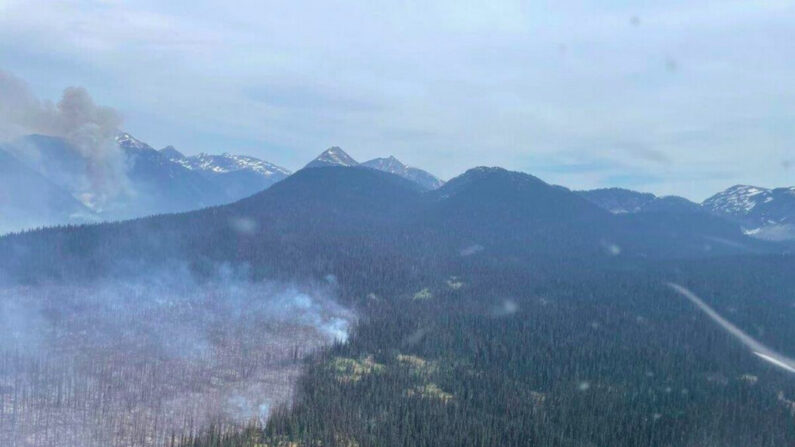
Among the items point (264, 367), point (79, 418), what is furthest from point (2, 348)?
point (264, 367)

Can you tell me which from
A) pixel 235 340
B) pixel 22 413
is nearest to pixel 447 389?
pixel 235 340

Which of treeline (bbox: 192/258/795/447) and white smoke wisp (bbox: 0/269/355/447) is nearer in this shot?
white smoke wisp (bbox: 0/269/355/447)

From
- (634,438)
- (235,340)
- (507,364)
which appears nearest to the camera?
(634,438)

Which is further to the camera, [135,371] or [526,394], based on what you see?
[526,394]

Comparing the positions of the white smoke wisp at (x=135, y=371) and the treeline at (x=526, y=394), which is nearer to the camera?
the white smoke wisp at (x=135, y=371)

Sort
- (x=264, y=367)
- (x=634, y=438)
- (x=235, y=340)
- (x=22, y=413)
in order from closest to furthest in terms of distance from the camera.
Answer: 1. (x=22, y=413)
2. (x=634, y=438)
3. (x=264, y=367)
4. (x=235, y=340)

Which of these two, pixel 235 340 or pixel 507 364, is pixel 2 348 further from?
pixel 507 364

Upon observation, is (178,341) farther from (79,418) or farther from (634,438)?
(634,438)

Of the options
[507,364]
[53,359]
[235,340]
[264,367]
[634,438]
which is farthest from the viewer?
[235,340]

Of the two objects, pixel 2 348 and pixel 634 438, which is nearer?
pixel 634 438
